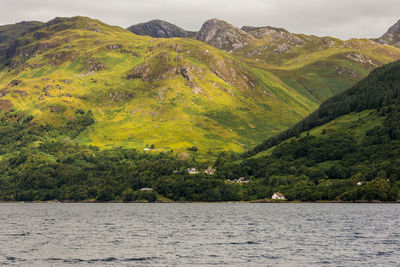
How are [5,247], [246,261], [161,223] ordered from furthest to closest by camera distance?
[161,223], [5,247], [246,261]

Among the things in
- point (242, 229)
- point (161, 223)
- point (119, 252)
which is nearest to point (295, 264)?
point (119, 252)

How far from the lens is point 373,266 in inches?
2739

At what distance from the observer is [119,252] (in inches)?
3381

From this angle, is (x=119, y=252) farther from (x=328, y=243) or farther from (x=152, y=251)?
(x=328, y=243)

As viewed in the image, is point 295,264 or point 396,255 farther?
point 396,255

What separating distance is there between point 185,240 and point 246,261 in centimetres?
3036

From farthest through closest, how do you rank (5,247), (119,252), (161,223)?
(161,223)
(5,247)
(119,252)

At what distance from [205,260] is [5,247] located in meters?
44.5

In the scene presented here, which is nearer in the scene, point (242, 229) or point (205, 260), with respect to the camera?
point (205, 260)

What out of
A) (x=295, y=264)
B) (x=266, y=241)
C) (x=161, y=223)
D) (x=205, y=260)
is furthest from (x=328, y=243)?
(x=161, y=223)

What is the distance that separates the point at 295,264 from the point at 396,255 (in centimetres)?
2067

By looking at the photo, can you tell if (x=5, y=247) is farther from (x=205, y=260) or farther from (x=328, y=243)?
(x=328, y=243)

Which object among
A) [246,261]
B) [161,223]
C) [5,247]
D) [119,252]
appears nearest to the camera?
[246,261]

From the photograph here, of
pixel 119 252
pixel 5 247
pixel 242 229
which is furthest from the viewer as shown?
pixel 242 229
